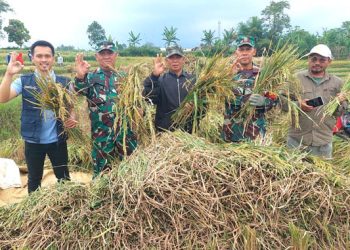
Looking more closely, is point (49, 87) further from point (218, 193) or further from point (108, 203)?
point (218, 193)

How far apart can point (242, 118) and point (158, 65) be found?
0.83 m

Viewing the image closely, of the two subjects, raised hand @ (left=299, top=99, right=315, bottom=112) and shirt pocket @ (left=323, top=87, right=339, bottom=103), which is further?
shirt pocket @ (left=323, top=87, right=339, bottom=103)

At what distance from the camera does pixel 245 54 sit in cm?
320

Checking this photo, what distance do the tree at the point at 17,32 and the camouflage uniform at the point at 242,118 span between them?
50.3 m

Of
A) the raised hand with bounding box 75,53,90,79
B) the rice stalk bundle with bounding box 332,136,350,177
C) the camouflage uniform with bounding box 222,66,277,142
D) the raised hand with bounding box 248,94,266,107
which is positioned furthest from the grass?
the rice stalk bundle with bounding box 332,136,350,177

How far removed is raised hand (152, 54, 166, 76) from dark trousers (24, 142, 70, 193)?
1.00m

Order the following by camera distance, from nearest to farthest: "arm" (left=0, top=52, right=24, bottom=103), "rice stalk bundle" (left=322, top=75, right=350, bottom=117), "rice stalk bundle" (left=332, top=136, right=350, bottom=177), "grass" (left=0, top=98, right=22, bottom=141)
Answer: "arm" (left=0, top=52, right=24, bottom=103)
"rice stalk bundle" (left=322, top=75, right=350, bottom=117)
"rice stalk bundle" (left=332, top=136, right=350, bottom=177)
"grass" (left=0, top=98, right=22, bottom=141)

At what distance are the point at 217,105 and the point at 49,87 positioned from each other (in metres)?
1.33

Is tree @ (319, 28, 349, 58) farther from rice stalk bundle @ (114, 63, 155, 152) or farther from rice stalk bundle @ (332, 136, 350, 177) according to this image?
rice stalk bundle @ (114, 63, 155, 152)

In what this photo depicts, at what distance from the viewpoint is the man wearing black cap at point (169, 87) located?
3245mm

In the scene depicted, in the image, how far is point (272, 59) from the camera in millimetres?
2992

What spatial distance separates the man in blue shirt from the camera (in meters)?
2.94

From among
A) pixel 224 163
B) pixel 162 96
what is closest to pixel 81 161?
pixel 162 96

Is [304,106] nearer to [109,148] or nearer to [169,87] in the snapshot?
[169,87]
